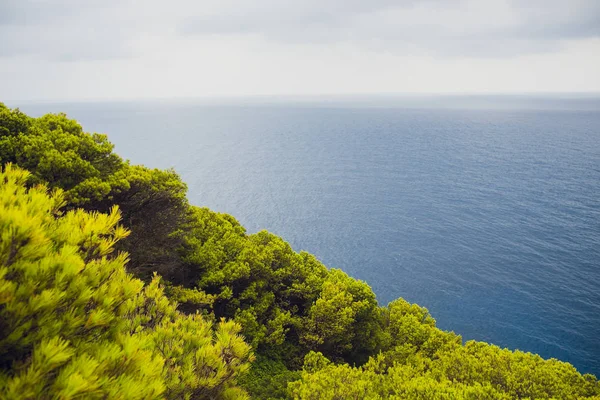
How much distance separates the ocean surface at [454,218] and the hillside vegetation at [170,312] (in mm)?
32248

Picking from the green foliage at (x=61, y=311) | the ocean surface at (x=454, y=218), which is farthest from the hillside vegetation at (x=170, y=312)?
the ocean surface at (x=454, y=218)

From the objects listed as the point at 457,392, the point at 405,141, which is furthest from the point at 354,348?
the point at 405,141

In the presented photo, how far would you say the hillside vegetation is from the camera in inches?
166

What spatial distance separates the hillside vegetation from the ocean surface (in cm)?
3225

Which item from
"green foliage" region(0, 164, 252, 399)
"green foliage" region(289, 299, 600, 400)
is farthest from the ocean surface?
"green foliage" region(0, 164, 252, 399)

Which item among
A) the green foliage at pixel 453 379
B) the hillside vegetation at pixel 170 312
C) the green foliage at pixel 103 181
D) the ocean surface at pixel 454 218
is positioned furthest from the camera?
the ocean surface at pixel 454 218

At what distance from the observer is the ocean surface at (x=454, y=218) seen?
5094 centimetres

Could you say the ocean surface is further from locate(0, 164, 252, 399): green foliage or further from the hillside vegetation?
locate(0, 164, 252, 399): green foliage

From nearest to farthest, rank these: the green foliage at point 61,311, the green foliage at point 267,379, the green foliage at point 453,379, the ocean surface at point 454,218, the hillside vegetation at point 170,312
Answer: the green foliage at point 61,311 → the hillside vegetation at point 170,312 → the green foliage at point 453,379 → the green foliage at point 267,379 → the ocean surface at point 454,218

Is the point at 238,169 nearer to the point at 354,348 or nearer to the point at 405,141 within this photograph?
the point at 405,141

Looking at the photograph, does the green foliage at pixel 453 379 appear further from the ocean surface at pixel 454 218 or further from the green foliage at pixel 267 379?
the ocean surface at pixel 454 218

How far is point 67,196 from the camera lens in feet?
55.5

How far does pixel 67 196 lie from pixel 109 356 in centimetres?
1524

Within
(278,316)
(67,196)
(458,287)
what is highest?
(67,196)
